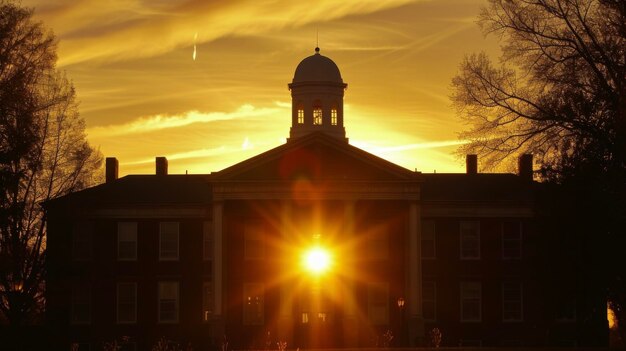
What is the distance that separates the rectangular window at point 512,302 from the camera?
230 feet

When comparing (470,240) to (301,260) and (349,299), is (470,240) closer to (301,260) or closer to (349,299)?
(349,299)

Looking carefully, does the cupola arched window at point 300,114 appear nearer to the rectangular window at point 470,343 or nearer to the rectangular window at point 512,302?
the rectangular window at point 512,302

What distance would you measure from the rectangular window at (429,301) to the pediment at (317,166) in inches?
307

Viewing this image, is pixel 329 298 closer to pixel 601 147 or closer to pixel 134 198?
pixel 134 198

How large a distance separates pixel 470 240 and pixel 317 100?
13.7m

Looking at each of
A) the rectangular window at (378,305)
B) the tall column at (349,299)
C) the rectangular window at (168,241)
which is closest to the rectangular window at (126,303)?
the rectangular window at (168,241)

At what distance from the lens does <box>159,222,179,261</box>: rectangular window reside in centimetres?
6994

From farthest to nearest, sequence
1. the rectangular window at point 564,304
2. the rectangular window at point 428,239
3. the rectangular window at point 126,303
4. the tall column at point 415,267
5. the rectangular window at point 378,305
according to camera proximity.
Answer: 1. the rectangular window at point 428,239
2. the rectangular window at point 126,303
3. the rectangular window at point 378,305
4. the tall column at point 415,267
5. the rectangular window at point 564,304

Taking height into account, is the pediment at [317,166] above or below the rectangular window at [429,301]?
above

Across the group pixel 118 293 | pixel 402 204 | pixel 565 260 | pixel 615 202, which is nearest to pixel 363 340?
pixel 402 204

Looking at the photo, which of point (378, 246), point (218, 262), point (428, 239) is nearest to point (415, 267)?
point (378, 246)

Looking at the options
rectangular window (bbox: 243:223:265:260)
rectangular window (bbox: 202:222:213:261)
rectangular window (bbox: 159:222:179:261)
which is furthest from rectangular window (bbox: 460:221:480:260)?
rectangular window (bbox: 159:222:179:261)

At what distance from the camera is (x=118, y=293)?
69438mm

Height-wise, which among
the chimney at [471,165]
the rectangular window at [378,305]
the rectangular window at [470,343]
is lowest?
the rectangular window at [470,343]
